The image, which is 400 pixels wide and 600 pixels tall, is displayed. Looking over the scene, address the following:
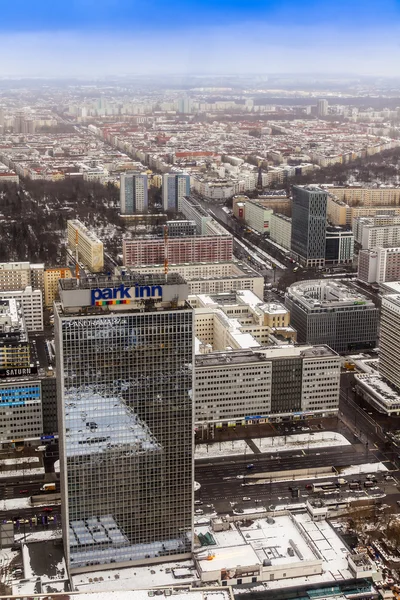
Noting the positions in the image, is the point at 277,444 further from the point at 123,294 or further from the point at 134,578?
the point at 123,294

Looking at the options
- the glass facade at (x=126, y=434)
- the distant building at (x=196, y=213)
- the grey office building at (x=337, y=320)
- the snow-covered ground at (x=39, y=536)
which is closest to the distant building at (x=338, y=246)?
the distant building at (x=196, y=213)

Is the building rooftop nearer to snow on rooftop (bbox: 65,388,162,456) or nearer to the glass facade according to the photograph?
the glass facade

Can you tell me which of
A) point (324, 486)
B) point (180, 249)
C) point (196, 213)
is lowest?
point (324, 486)

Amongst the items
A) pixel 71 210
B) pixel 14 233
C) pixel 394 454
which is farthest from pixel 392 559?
pixel 71 210

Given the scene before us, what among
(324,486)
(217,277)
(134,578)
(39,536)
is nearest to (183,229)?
(217,277)

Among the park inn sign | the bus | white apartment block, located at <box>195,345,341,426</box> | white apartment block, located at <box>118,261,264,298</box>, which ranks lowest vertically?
the bus

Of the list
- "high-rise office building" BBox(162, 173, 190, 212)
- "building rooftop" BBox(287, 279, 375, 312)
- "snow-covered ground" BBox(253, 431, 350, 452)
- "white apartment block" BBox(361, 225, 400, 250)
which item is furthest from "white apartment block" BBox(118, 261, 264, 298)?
"high-rise office building" BBox(162, 173, 190, 212)
